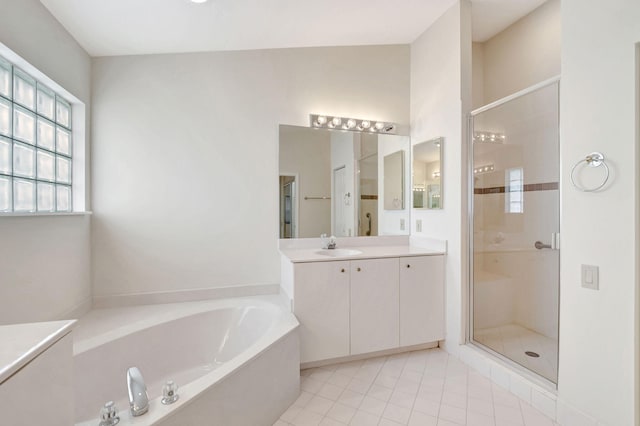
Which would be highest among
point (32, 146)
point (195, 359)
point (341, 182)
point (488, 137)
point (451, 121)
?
point (451, 121)

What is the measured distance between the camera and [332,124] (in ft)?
8.94

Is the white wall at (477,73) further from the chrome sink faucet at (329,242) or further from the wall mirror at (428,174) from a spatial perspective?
the chrome sink faucet at (329,242)

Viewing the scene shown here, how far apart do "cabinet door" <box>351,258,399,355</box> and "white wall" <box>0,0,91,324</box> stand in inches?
77.8

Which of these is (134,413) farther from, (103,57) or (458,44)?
(458,44)

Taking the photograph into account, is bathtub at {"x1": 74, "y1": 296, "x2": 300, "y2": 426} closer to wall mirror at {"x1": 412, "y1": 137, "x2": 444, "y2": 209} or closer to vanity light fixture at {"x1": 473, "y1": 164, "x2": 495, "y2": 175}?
wall mirror at {"x1": 412, "y1": 137, "x2": 444, "y2": 209}

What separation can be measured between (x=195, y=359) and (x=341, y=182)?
6.16 ft

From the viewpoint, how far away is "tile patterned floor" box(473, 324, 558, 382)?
1932mm

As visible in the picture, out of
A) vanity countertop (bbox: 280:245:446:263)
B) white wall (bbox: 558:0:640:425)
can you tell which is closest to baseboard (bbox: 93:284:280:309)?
vanity countertop (bbox: 280:245:446:263)

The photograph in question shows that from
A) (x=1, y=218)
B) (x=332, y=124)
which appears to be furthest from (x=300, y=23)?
(x=1, y=218)

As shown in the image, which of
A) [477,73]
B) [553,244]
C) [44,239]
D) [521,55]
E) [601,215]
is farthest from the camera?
[477,73]

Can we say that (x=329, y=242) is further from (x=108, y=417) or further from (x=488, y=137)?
(x=108, y=417)

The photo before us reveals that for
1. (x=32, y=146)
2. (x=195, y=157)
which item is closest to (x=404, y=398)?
(x=195, y=157)

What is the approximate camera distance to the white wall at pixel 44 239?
5.00 ft

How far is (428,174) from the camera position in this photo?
105 inches
